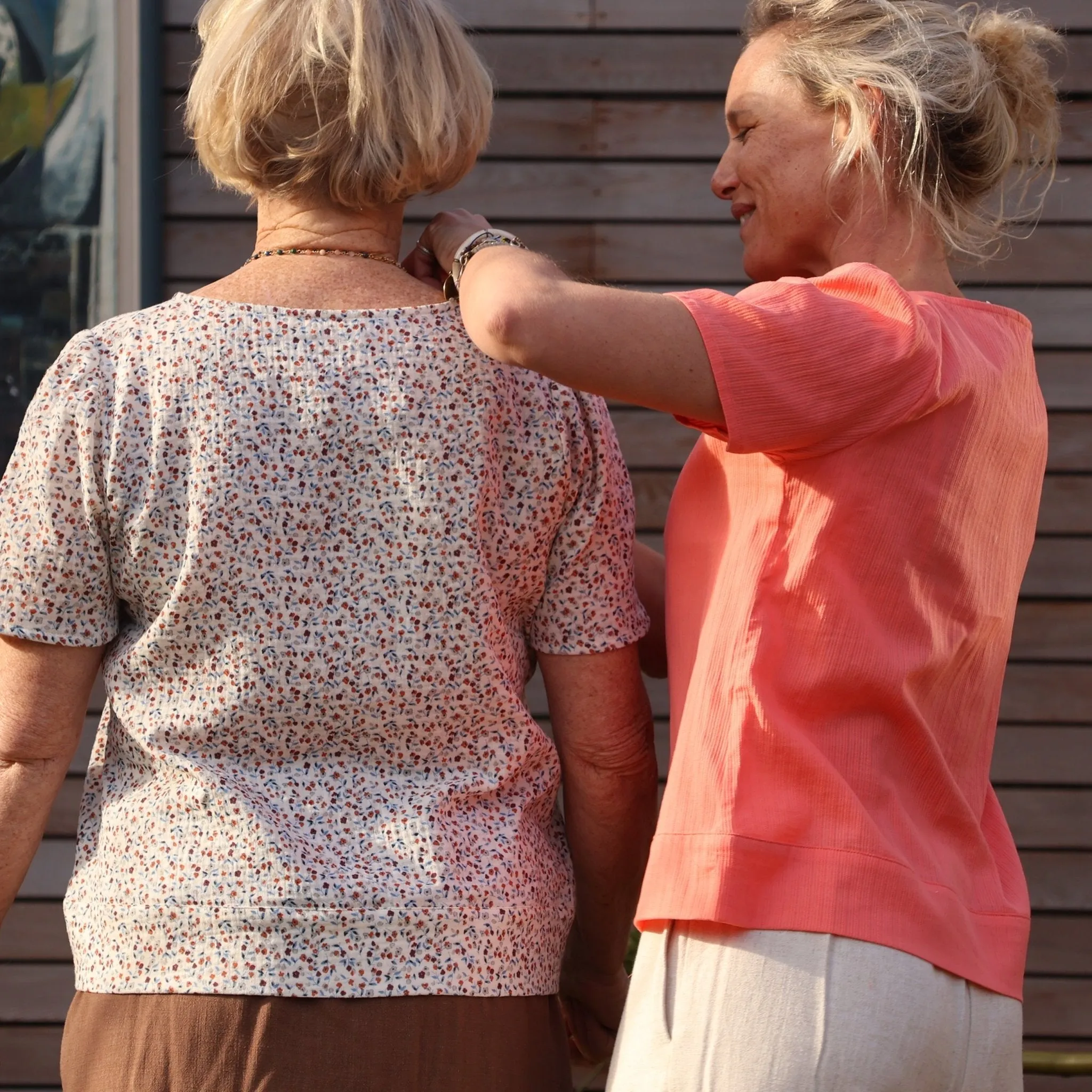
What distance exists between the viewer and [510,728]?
1.59 meters

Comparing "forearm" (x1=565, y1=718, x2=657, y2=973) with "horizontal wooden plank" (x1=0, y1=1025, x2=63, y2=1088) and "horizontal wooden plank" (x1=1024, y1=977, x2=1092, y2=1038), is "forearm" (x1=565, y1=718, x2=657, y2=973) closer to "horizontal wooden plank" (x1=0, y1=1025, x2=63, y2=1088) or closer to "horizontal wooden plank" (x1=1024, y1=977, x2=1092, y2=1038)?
"horizontal wooden plank" (x1=1024, y1=977, x2=1092, y2=1038)

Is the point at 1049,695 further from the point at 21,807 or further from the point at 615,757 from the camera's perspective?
the point at 21,807

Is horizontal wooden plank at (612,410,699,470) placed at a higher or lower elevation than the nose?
lower

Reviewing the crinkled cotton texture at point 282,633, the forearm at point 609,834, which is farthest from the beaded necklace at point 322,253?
the forearm at point 609,834

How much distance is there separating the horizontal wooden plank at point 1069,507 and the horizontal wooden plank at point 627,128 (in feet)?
2.35

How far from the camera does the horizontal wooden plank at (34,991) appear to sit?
312 cm

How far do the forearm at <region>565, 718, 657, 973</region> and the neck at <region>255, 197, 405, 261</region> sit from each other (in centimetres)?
67

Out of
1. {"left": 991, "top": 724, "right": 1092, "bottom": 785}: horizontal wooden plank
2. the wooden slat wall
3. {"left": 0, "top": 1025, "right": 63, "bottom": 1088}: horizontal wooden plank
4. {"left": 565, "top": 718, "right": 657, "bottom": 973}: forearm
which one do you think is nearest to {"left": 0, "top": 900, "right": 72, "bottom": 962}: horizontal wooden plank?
the wooden slat wall

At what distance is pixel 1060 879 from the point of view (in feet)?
10.3

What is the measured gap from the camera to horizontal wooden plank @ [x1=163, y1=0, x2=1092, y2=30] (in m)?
3.12

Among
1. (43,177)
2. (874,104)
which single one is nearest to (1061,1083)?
(874,104)

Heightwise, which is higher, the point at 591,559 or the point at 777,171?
the point at 777,171

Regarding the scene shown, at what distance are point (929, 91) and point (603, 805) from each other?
93cm

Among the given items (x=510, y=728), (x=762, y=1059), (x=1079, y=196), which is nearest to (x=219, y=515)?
(x=510, y=728)
